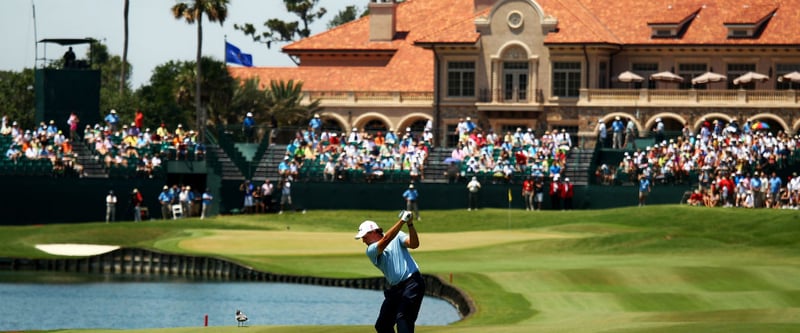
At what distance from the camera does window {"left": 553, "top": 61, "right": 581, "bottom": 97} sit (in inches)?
3019

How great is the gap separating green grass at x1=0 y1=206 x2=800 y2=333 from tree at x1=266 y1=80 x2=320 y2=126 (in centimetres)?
1573

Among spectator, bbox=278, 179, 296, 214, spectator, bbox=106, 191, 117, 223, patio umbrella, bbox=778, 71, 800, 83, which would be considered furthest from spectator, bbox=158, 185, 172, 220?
patio umbrella, bbox=778, 71, 800, 83

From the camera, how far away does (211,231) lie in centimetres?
5678

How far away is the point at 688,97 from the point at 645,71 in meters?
3.06

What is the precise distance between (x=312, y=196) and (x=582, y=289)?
28187 millimetres

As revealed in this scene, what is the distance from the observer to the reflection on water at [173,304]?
1417 inches

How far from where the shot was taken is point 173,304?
39.6 meters

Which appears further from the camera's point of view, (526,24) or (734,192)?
(526,24)

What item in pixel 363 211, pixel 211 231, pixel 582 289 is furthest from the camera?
pixel 363 211

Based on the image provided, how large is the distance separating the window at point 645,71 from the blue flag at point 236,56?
59.2ft

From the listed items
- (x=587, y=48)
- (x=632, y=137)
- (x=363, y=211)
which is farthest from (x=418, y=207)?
(x=587, y=48)

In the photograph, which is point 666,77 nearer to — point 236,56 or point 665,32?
point 665,32

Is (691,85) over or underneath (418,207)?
over

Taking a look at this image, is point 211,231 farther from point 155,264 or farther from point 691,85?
point 691,85
